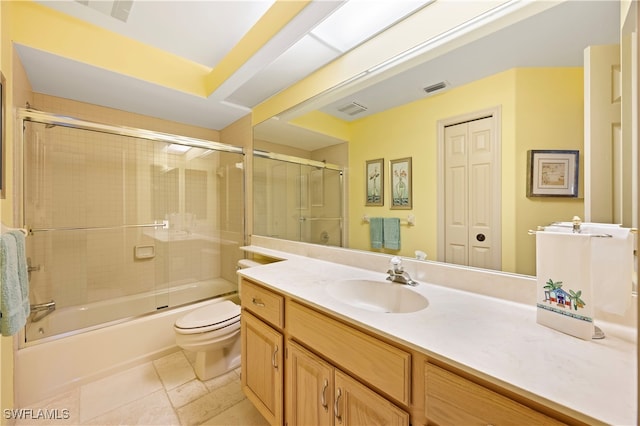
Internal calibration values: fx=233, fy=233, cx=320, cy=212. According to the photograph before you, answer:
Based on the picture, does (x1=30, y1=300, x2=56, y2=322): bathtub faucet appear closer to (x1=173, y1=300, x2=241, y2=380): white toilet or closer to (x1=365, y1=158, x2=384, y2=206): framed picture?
(x1=173, y1=300, x2=241, y2=380): white toilet

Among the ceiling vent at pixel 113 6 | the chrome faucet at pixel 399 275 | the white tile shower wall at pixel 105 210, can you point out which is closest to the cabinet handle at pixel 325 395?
the chrome faucet at pixel 399 275

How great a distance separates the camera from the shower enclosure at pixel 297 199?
167 cm

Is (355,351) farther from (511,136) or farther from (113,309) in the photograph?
(113,309)

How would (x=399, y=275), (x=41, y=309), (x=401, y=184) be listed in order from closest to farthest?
(x=399, y=275), (x=401, y=184), (x=41, y=309)

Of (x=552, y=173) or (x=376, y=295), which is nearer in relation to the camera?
(x=552, y=173)

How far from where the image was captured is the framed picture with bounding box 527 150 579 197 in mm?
830

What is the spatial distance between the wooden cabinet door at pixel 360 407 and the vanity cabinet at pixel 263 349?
1.16ft

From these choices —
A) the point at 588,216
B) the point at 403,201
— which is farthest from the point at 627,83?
the point at 403,201

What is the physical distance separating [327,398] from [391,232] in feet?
2.76

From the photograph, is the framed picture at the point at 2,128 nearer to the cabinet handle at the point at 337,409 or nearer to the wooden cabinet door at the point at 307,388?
the wooden cabinet door at the point at 307,388

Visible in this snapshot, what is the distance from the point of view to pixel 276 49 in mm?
1421

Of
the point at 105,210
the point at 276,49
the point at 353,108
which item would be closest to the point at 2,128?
the point at 105,210

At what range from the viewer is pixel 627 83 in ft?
2.33

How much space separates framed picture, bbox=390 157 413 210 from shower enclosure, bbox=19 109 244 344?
1783 mm
